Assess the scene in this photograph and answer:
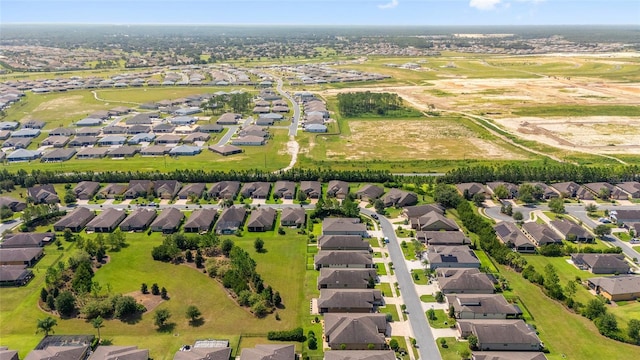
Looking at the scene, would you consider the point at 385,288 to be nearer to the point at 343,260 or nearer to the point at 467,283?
the point at 343,260

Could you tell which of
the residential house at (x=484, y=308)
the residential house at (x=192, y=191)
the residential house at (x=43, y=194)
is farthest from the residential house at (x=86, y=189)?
the residential house at (x=484, y=308)

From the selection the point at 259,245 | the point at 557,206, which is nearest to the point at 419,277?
the point at 259,245

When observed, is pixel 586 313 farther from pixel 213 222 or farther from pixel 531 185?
pixel 213 222

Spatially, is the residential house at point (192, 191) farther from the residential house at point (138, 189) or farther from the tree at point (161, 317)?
the tree at point (161, 317)

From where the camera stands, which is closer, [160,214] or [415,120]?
[160,214]

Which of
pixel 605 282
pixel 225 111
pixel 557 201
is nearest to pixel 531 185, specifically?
pixel 557 201
